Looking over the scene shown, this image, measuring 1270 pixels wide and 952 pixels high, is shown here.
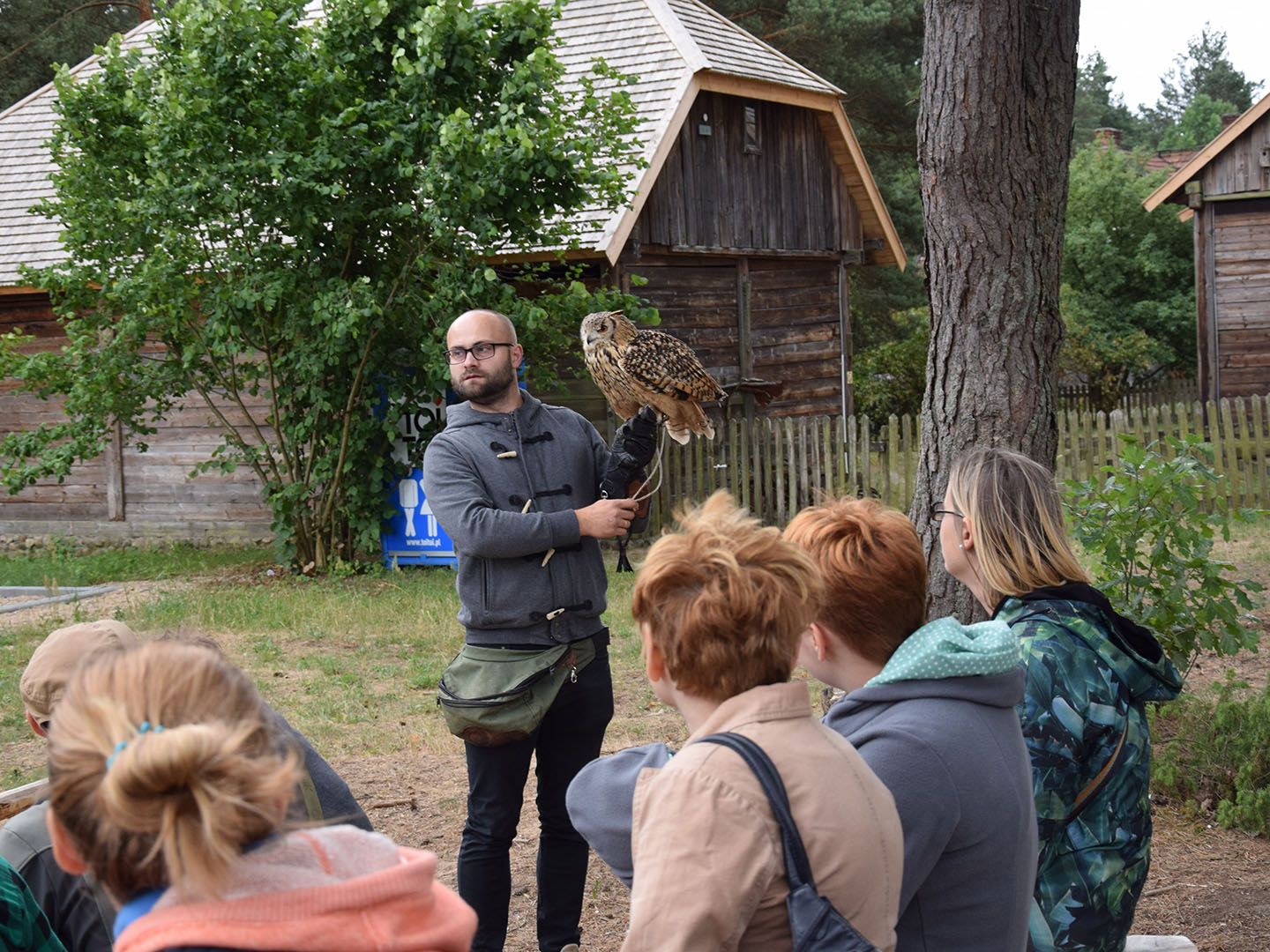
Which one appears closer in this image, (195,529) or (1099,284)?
(195,529)

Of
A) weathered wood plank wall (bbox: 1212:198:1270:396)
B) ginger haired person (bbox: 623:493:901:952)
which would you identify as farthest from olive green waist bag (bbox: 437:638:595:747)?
weathered wood plank wall (bbox: 1212:198:1270:396)

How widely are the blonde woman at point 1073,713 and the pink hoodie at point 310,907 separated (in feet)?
5.14

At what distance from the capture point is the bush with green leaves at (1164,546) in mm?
4824

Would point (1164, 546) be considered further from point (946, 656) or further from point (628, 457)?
point (946, 656)

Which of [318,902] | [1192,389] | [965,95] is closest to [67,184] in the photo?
[965,95]

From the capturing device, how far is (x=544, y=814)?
12.5 ft

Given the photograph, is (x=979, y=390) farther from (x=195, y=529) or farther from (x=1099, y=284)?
(x=1099, y=284)

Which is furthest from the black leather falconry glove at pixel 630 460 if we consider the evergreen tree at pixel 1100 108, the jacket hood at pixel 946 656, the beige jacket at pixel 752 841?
the evergreen tree at pixel 1100 108

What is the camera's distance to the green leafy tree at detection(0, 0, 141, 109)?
2423cm

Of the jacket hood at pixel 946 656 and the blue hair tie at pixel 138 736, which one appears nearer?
the blue hair tie at pixel 138 736

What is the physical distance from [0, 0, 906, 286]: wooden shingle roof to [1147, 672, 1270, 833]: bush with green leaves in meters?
7.82

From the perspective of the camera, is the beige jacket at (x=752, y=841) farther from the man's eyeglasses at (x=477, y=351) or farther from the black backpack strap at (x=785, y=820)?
the man's eyeglasses at (x=477, y=351)

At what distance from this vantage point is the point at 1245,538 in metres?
11.9

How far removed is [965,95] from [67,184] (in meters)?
8.97
